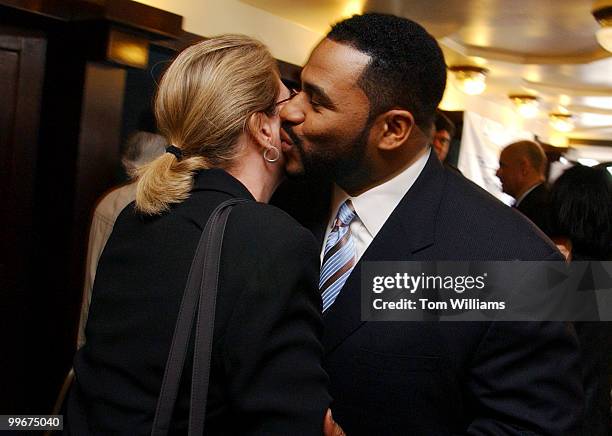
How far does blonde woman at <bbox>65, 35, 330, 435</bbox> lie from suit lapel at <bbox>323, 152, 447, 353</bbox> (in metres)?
0.24

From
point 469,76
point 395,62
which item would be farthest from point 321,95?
point 469,76

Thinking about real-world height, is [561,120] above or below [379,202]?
above

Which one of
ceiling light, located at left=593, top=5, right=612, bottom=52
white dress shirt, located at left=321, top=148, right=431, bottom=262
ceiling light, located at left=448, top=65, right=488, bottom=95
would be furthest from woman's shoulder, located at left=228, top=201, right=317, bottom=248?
ceiling light, located at left=448, top=65, right=488, bottom=95

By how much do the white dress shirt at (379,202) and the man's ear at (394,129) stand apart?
6 cm

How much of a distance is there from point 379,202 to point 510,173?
10.1 ft

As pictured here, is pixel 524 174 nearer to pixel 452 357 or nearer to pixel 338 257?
pixel 338 257

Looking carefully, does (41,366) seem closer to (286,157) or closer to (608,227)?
(286,157)

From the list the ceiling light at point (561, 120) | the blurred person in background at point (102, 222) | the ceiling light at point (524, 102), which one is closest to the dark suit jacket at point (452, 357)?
the blurred person in background at point (102, 222)

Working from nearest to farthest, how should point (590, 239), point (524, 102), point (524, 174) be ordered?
point (590, 239) → point (524, 174) → point (524, 102)

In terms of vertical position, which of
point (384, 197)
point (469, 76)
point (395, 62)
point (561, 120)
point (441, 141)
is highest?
point (561, 120)

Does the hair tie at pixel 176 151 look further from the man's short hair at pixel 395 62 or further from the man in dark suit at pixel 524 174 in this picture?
the man in dark suit at pixel 524 174

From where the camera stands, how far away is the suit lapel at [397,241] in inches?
46.8

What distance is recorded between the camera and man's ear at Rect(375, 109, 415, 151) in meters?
1.27

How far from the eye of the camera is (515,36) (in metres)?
4.88
